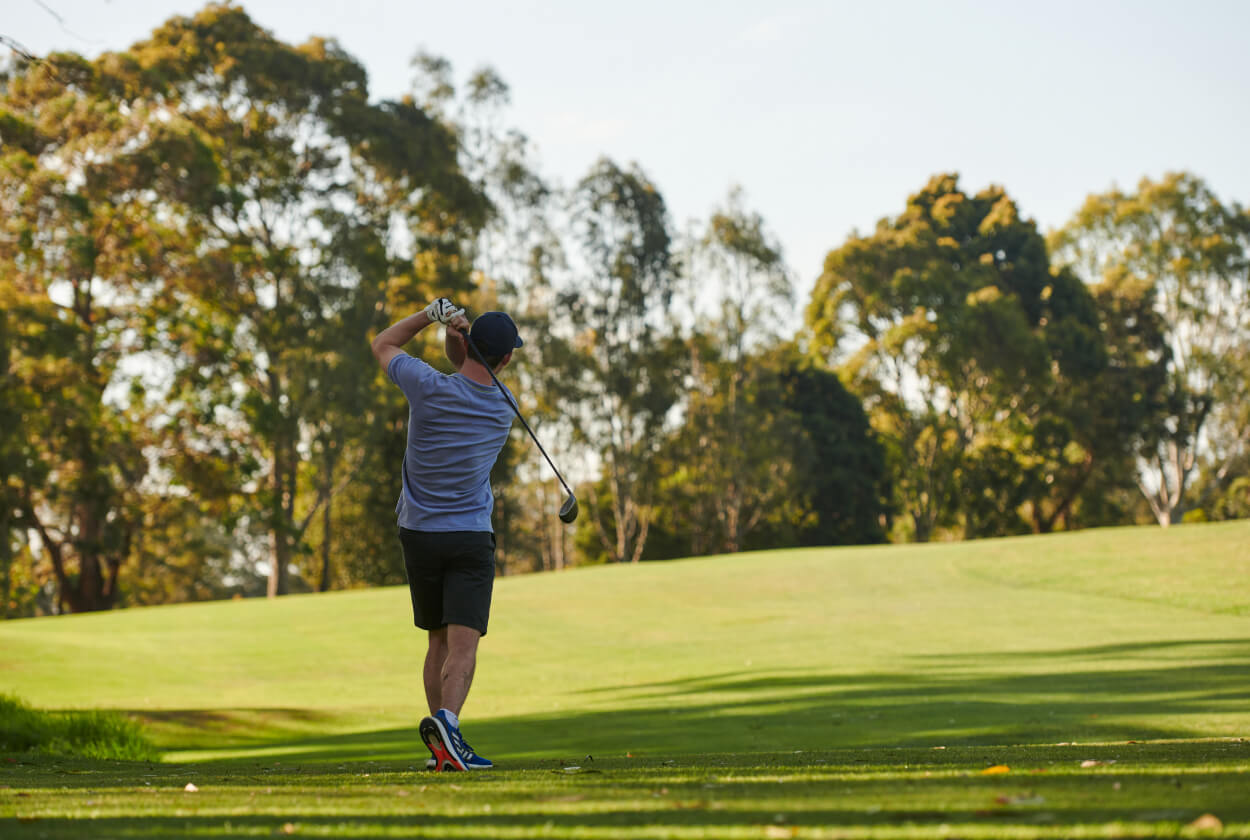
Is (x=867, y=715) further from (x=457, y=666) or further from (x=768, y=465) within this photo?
(x=768, y=465)

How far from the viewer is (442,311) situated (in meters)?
4.68

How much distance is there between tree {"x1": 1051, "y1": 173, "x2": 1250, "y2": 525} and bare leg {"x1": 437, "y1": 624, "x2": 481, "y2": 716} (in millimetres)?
50664

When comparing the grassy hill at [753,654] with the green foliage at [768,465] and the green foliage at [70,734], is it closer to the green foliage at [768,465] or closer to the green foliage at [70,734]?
the green foliage at [70,734]

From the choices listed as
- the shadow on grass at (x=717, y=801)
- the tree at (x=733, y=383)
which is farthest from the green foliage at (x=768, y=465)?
the shadow on grass at (x=717, y=801)

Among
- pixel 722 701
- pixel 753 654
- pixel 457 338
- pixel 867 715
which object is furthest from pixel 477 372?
pixel 753 654

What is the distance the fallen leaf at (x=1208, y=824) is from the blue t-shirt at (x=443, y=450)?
3125 millimetres

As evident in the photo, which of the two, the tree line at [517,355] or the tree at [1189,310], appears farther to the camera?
the tree at [1189,310]

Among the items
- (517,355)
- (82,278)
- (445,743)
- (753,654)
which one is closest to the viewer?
(445,743)

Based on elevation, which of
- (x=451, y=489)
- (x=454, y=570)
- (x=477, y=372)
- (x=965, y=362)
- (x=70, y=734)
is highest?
(x=965, y=362)

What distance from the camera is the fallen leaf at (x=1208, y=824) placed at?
218cm

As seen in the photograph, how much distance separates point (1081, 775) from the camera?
3307 millimetres

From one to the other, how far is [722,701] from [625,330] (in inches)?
1347

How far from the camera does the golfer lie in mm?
4723

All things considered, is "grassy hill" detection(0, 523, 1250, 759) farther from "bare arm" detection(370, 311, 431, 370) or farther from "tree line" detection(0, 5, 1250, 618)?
"tree line" detection(0, 5, 1250, 618)
